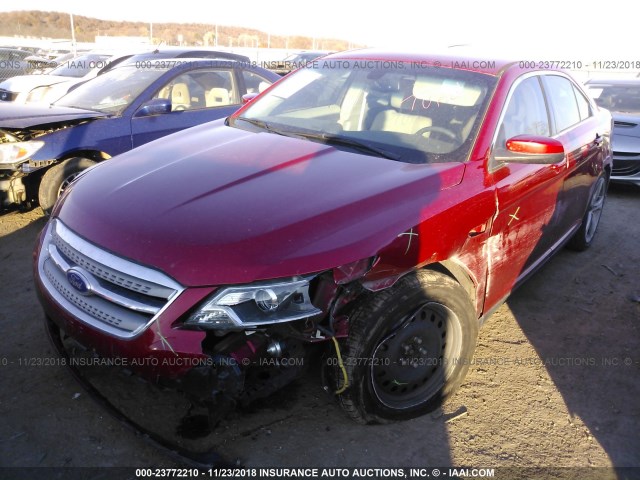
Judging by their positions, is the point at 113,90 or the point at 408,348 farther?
the point at 113,90

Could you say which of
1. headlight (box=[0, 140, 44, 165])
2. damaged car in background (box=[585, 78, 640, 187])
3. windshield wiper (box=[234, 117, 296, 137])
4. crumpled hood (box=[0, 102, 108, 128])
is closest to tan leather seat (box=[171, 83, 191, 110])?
crumpled hood (box=[0, 102, 108, 128])

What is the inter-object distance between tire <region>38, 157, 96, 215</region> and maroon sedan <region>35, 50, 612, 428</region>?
219 cm

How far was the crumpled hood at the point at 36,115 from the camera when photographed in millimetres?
4641

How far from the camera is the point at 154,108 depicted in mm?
5195

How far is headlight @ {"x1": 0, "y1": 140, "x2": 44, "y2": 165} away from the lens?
4676 mm

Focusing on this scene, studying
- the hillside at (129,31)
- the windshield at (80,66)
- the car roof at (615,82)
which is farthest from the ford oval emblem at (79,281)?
the hillside at (129,31)

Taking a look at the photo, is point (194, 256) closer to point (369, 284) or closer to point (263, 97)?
point (369, 284)

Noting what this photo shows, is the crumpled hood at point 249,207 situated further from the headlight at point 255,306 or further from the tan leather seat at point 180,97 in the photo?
the tan leather seat at point 180,97

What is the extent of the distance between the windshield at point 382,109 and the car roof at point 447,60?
0.19ft

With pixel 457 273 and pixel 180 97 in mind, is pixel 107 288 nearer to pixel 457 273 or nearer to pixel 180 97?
pixel 457 273

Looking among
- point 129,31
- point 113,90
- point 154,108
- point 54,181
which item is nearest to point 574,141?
point 154,108

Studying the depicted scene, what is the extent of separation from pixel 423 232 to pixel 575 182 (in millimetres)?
2060

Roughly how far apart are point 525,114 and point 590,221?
2054 mm

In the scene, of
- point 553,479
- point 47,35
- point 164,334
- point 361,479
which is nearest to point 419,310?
point 361,479
